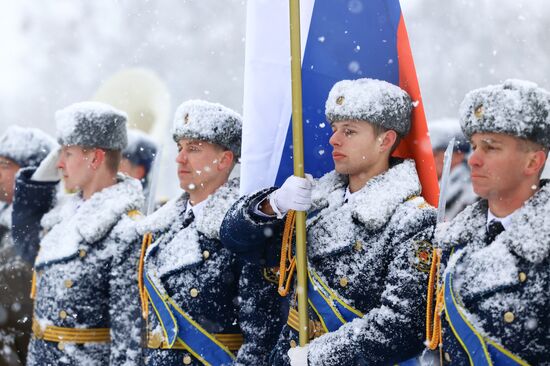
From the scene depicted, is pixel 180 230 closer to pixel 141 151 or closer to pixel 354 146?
pixel 354 146

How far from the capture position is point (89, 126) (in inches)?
185

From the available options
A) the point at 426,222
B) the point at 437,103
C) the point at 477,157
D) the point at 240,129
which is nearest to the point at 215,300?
the point at 240,129

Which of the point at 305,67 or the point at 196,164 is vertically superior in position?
the point at 305,67

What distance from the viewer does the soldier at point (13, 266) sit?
5.67m

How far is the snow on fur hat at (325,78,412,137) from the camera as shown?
329cm

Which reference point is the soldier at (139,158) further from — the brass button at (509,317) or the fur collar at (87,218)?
the brass button at (509,317)

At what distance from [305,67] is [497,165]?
133 cm

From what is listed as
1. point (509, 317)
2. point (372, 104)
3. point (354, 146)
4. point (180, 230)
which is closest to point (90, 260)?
point (180, 230)

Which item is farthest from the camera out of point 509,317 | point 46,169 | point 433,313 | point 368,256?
point 46,169

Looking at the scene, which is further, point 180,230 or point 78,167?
point 78,167

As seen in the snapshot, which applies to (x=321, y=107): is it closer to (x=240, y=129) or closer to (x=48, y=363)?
(x=240, y=129)

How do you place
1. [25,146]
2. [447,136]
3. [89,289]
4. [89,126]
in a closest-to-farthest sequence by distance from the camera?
[89,289]
[89,126]
[447,136]
[25,146]

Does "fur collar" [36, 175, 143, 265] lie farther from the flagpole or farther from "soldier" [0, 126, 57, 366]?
the flagpole

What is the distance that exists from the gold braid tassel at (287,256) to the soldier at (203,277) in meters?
0.23
